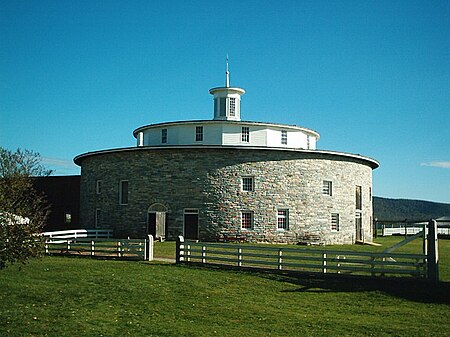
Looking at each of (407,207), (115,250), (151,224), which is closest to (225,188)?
(151,224)

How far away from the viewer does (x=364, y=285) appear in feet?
60.7

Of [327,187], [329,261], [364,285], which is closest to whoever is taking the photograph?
[364,285]

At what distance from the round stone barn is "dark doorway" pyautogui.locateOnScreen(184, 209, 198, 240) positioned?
0.06m

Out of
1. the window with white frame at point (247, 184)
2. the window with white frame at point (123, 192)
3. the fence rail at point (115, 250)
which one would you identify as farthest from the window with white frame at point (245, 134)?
the fence rail at point (115, 250)

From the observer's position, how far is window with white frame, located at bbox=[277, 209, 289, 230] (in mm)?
34344

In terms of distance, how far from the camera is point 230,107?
133 ft

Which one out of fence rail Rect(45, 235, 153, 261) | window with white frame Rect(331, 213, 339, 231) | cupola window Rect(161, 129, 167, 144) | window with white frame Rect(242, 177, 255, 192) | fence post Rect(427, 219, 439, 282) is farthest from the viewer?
cupola window Rect(161, 129, 167, 144)

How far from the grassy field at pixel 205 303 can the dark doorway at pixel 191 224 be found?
1235 centimetres

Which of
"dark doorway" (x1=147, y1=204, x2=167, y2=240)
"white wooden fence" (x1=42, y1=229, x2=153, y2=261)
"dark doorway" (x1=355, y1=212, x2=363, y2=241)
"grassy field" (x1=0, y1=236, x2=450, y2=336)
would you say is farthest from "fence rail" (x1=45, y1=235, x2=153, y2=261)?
"dark doorway" (x1=355, y1=212, x2=363, y2=241)

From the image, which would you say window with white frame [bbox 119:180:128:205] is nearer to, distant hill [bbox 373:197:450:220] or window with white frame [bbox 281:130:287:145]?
window with white frame [bbox 281:130:287:145]

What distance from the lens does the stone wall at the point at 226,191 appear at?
33.8 metres

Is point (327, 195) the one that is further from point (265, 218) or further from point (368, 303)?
point (368, 303)

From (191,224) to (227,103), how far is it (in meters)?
10.6

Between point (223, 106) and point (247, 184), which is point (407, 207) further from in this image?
point (247, 184)
